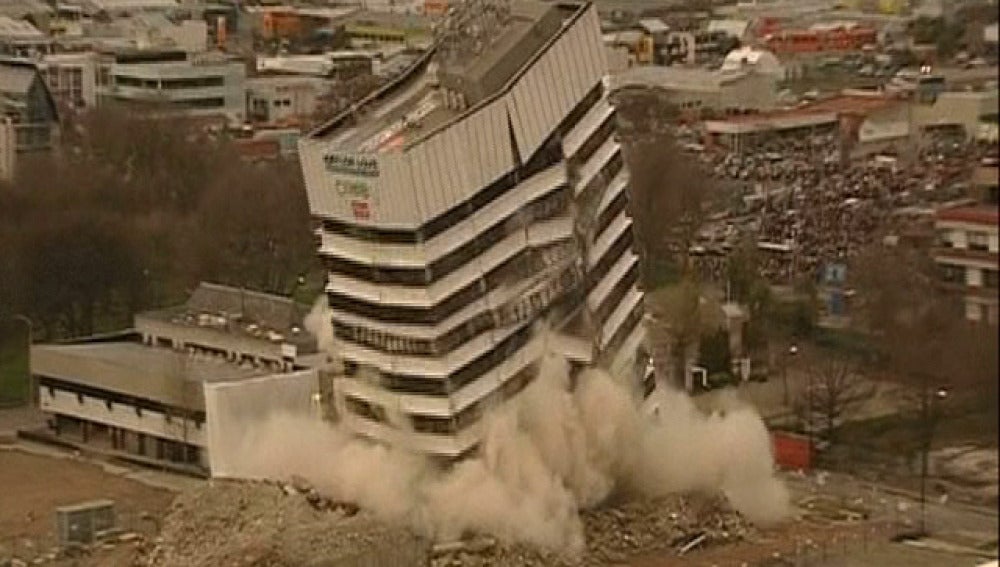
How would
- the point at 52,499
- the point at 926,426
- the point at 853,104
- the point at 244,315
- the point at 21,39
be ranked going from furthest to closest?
the point at 21,39 < the point at 853,104 < the point at 244,315 < the point at 52,499 < the point at 926,426

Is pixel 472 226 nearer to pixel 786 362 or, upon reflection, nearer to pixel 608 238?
pixel 608 238

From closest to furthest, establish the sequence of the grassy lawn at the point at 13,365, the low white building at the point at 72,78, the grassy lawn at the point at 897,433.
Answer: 1. the grassy lawn at the point at 897,433
2. the grassy lawn at the point at 13,365
3. the low white building at the point at 72,78

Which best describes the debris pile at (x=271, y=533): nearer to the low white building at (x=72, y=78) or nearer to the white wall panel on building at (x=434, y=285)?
the white wall panel on building at (x=434, y=285)

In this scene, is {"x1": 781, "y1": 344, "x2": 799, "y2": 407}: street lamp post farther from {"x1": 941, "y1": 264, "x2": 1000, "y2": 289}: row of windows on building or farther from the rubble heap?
{"x1": 941, "y1": 264, "x2": 1000, "y2": 289}: row of windows on building

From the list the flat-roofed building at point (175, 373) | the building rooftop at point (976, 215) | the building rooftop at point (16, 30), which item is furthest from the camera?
the building rooftop at point (16, 30)

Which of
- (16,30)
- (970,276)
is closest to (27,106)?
Result: (16,30)

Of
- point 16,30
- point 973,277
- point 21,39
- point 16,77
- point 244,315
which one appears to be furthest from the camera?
point 16,30

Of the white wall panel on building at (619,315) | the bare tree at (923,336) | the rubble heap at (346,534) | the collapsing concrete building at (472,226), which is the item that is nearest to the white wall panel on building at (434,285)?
the collapsing concrete building at (472,226)
